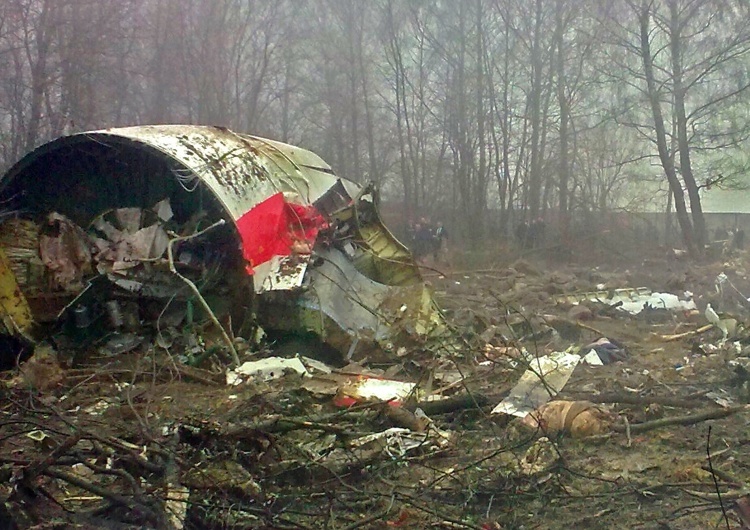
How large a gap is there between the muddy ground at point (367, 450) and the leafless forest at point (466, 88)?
13.4 m

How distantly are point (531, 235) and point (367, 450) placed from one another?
18.0m

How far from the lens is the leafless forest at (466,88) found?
21812 millimetres

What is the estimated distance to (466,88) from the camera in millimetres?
25156

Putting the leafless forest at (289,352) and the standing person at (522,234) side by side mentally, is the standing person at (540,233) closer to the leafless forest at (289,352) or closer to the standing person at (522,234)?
the standing person at (522,234)

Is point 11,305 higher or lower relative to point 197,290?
lower

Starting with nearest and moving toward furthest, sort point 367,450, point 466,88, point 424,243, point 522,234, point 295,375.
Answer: point 367,450, point 295,375, point 424,243, point 522,234, point 466,88

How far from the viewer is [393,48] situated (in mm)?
25641

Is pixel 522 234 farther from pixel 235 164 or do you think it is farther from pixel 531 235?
pixel 235 164

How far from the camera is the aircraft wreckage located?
7.04m

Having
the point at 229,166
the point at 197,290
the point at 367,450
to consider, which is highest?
the point at 229,166

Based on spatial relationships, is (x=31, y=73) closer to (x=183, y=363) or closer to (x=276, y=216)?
(x=276, y=216)

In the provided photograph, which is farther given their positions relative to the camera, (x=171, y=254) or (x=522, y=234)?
(x=522, y=234)

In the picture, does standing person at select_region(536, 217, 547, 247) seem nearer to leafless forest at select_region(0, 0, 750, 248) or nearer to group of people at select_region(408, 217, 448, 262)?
leafless forest at select_region(0, 0, 750, 248)

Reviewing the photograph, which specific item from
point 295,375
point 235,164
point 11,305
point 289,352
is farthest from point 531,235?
point 11,305
